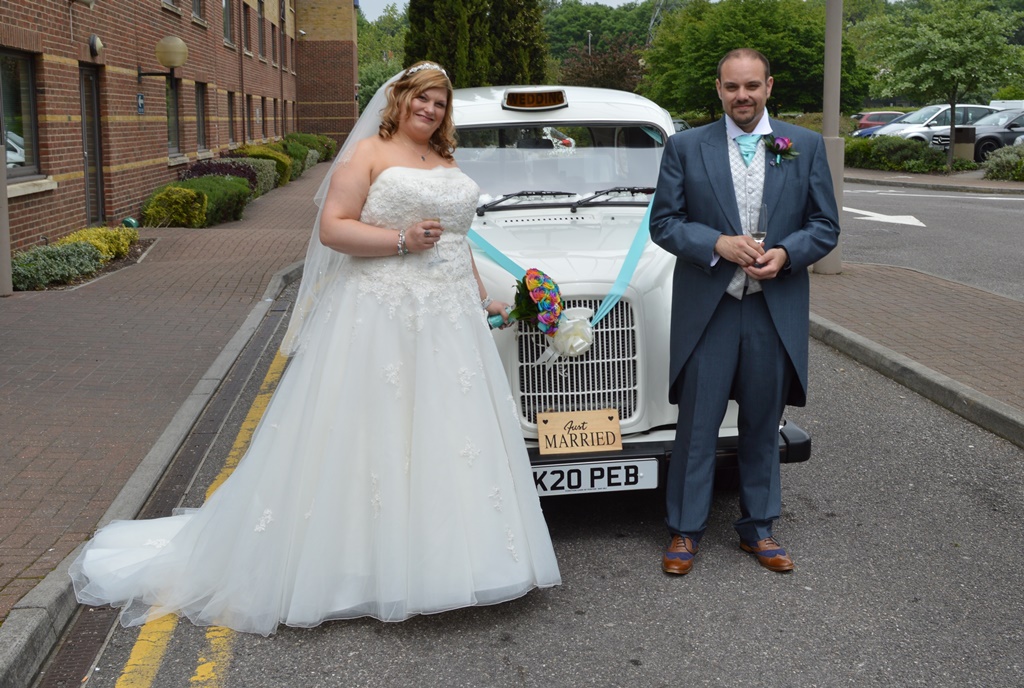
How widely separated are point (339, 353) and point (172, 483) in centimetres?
213

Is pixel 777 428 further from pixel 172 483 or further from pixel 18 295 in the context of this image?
pixel 18 295

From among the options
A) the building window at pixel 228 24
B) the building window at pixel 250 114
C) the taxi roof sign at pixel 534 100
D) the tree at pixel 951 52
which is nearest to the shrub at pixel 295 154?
the building window at pixel 250 114

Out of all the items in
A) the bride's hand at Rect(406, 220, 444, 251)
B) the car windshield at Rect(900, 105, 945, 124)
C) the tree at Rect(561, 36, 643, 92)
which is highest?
the tree at Rect(561, 36, 643, 92)

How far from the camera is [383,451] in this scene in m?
4.28

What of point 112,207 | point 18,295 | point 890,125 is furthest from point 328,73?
A: point 18,295

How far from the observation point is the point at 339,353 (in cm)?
438

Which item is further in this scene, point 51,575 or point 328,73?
point 328,73

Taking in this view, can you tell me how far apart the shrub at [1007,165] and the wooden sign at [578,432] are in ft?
89.4

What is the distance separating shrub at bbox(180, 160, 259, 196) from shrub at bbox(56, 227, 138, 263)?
7747 millimetres

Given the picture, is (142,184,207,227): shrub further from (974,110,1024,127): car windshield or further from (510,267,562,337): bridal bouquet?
(974,110,1024,127): car windshield

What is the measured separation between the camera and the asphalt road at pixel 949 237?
542 inches

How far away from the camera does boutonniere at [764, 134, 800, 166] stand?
15.0 feet

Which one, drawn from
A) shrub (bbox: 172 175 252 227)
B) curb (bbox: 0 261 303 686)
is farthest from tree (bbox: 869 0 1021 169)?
curb (bbox: 0 261 303 686)

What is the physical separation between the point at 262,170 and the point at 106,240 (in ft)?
43.2
